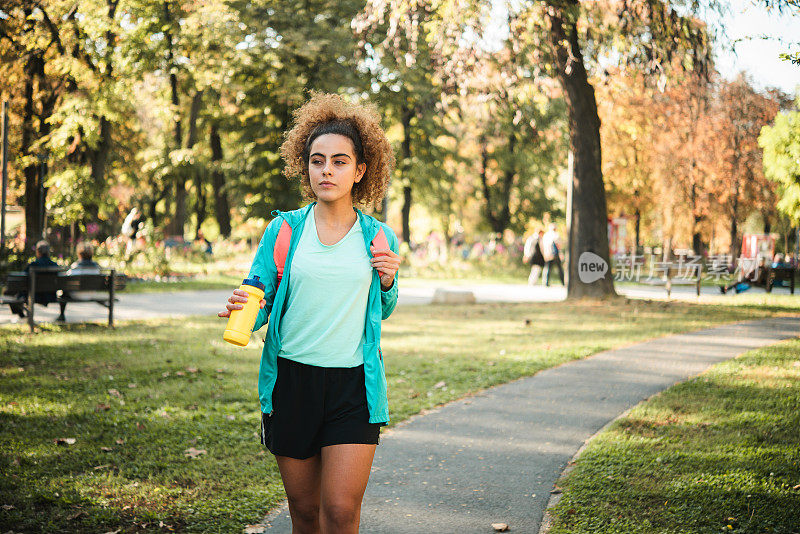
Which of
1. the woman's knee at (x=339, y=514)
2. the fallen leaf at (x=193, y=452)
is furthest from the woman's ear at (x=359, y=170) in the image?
the fallen leaf at (x=193, y=452)

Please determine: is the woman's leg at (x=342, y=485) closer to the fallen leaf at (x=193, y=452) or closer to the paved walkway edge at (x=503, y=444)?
the paved walkway edge at (x=503, y=444)

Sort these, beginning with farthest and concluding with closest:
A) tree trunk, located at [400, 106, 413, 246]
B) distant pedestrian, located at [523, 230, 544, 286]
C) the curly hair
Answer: tree trunk, located at [400, 106, 413, 246] < distant pedestrian, located at [523, 230, 544, 286] < the curly hair

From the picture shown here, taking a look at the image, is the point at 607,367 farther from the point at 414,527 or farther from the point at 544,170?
the point at 544,170

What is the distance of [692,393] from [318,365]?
537 cm

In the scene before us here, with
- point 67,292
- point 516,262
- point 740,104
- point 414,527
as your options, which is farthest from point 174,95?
point 414,527

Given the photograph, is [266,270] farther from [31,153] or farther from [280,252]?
[31,153]

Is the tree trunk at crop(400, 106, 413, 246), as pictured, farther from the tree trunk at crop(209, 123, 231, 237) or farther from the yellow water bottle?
the yellow water bottle

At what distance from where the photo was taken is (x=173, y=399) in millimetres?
6941

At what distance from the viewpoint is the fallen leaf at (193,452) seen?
532 cm

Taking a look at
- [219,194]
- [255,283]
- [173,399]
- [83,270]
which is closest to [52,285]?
[83,270]

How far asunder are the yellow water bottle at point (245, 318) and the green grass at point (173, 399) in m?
1.80

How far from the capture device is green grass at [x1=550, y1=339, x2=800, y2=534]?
406cm

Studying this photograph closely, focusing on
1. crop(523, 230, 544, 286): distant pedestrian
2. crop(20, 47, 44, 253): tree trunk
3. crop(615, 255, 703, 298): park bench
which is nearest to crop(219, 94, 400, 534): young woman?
crop(615, 255, 703, 298): park bench

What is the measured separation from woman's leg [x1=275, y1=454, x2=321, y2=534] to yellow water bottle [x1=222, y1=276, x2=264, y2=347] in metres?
0.51
